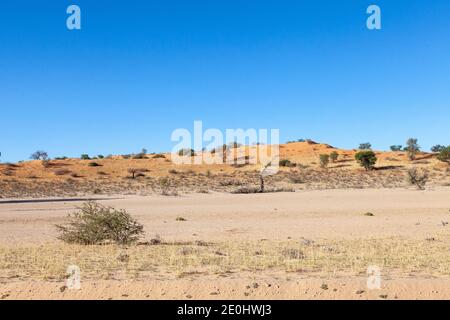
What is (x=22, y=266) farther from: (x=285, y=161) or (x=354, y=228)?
(x=285, y=161)

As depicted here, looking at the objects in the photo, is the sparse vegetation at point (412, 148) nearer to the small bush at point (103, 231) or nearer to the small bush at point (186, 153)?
the small bush at point (186, 153)

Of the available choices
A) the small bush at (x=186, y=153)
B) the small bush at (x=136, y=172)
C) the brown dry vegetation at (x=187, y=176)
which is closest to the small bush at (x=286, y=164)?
the brown dry vegetation at (x=187, y=176)

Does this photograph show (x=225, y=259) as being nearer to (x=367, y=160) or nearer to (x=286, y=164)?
(x=367, y=160)

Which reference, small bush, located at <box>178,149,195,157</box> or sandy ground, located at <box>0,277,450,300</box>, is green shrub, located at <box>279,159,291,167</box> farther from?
sandy ground, located at <box>0,277,450,300</box>

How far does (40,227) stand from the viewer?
22.5m

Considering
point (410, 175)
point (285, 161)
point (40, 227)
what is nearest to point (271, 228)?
point (40, 227)

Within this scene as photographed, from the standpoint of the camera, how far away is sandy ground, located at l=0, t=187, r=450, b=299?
945 cm

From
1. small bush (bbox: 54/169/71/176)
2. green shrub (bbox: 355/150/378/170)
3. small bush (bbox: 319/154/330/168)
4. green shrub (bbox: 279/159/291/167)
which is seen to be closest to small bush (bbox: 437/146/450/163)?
green shrub (bbox: 355/150/378/170)

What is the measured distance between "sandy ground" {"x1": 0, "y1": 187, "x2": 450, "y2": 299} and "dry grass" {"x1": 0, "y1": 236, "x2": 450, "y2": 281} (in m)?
0.61

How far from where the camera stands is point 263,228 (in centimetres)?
2136

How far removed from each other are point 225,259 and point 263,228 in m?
8.67

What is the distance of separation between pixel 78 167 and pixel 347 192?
37599 millimetres

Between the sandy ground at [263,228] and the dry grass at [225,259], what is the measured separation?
2.02ft

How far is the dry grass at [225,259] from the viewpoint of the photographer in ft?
36.8
